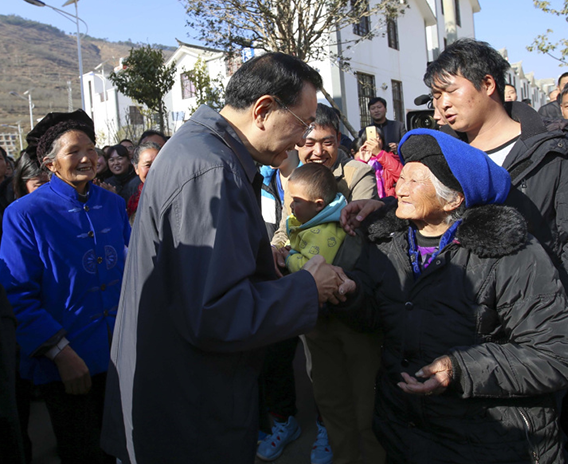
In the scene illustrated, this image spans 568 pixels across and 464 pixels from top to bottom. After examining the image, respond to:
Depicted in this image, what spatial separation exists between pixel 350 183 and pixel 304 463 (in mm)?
1867

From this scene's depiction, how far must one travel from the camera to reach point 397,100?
20.2 metres

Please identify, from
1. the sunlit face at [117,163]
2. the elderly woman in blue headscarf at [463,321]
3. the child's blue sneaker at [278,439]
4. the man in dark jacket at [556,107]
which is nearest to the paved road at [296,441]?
the child's blue sneaker at [278,439]

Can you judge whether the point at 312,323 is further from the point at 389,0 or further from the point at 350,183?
the point at 389,0

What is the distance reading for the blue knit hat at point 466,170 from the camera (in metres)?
1.92

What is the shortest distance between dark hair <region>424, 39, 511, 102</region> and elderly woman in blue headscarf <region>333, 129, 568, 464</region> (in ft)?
1.75

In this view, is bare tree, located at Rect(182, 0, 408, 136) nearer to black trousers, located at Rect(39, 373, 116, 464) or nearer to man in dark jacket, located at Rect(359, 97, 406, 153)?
man in dark jacket, located at Rect(359, 97, 406, 153)

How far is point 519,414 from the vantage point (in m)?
1.82

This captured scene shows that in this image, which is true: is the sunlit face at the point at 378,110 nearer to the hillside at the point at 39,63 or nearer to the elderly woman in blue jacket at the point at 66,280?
the elderly woman in blue jacket at the point at 66,280

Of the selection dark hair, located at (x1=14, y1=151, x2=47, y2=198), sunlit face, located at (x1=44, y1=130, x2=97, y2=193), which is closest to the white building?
dark hair, located at (x1=14, y1=151, x2=47, y2=198)

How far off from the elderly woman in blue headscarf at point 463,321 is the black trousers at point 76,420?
157 centimetres

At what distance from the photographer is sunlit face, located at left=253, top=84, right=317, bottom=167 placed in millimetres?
1756

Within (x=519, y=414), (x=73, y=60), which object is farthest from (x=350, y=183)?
(x=73, y=60)

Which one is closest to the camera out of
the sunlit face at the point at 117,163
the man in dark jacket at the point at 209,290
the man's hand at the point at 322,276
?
the man in dark jacket at the point at 209,290

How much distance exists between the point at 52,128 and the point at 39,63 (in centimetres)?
12178
